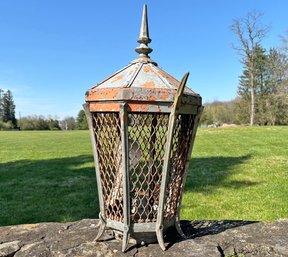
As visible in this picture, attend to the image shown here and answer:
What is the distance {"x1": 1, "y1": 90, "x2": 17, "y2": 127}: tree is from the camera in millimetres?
55684

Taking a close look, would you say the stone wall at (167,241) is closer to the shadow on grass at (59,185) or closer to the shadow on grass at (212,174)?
the shadow on grass at (59,185)

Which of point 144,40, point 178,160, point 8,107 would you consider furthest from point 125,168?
point 8,107

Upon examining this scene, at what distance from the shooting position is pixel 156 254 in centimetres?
193

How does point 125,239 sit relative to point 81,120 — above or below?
below

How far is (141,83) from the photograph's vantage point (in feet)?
6.10

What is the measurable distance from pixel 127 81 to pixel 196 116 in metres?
0.54

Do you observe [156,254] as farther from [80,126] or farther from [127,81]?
[80,126]

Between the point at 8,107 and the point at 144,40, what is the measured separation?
196 feet

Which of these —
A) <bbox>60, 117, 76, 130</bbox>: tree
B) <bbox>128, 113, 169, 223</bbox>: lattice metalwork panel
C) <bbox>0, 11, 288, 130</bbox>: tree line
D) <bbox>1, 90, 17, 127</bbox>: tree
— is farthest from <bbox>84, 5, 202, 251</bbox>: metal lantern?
<bbox>1, 90, 17, 127</bbox>: tree

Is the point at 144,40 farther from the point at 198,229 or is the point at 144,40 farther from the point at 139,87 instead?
the point at 198,229

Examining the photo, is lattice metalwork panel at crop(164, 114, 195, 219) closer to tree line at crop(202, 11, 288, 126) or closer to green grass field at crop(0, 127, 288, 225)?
green grass field at crop(0, 127, 288, 225)

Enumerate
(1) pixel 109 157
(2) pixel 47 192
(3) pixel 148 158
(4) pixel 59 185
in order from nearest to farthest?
(1) pixel 109 157 < (3) pixel 148 158 < (2) pixel 47 192 < (4) pixel 59 185

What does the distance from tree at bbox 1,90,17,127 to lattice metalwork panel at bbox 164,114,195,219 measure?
189ft

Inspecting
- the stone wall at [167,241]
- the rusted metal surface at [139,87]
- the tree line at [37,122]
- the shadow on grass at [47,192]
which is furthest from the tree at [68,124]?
the rusted metal surface at [139,87]
